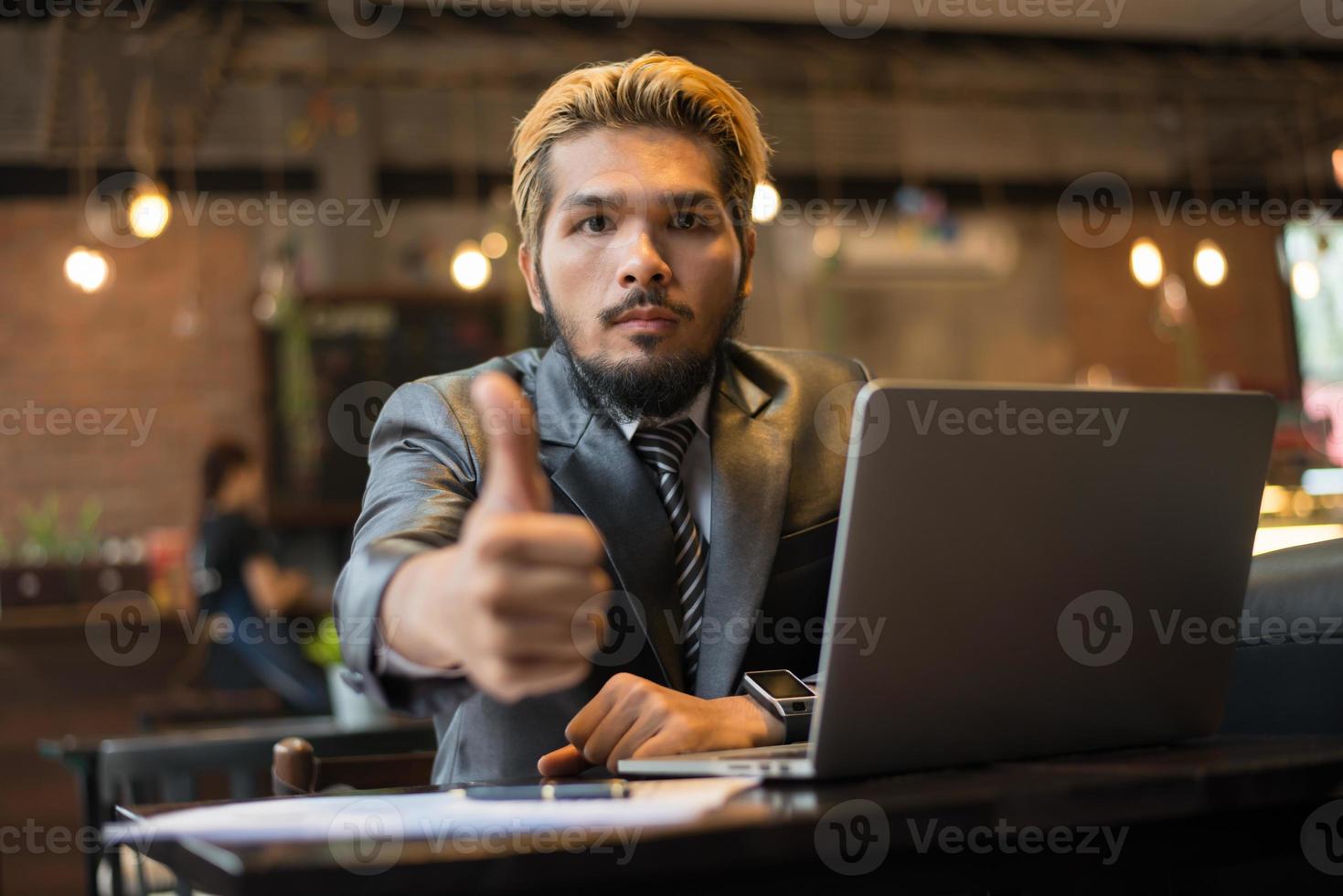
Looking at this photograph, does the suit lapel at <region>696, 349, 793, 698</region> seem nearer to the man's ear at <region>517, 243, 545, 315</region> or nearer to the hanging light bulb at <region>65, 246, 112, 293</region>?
the man's ear at <region>517, 243, 545, 315</region>

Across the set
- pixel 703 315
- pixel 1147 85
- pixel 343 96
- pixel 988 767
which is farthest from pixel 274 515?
pixel 988 767

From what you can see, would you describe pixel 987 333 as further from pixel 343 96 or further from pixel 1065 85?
pixel 343 96

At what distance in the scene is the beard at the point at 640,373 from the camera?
4.49 ft

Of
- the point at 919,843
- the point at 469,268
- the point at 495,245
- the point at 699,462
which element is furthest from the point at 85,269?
the point at 919,843

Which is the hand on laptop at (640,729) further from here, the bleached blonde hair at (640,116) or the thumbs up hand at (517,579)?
the bleached blonde hair at (640,116)

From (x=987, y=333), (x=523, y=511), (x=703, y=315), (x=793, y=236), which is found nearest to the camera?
(x=523, y=511)

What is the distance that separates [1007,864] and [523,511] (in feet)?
1.09

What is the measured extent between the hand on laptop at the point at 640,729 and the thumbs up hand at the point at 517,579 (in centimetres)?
35

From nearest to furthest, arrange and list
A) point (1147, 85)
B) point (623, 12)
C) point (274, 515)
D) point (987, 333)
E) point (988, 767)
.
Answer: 1. point (988, 767)
2. point (623, 12)
3. point (274, 515)
4. point (1147, 85)
5. point (987, 333)

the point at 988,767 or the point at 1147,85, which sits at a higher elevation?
the point at 1147,85

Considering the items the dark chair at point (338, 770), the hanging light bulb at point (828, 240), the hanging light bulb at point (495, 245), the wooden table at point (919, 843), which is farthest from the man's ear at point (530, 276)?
the hanging light bulb at point (828, 240)

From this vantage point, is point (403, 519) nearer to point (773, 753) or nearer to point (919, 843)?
point (773, 753)

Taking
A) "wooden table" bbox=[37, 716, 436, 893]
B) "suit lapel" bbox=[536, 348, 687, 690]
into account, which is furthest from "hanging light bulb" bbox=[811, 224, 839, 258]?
"suit lapel" bbox=[536, 348, 687, 690]

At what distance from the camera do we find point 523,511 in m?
0.70
